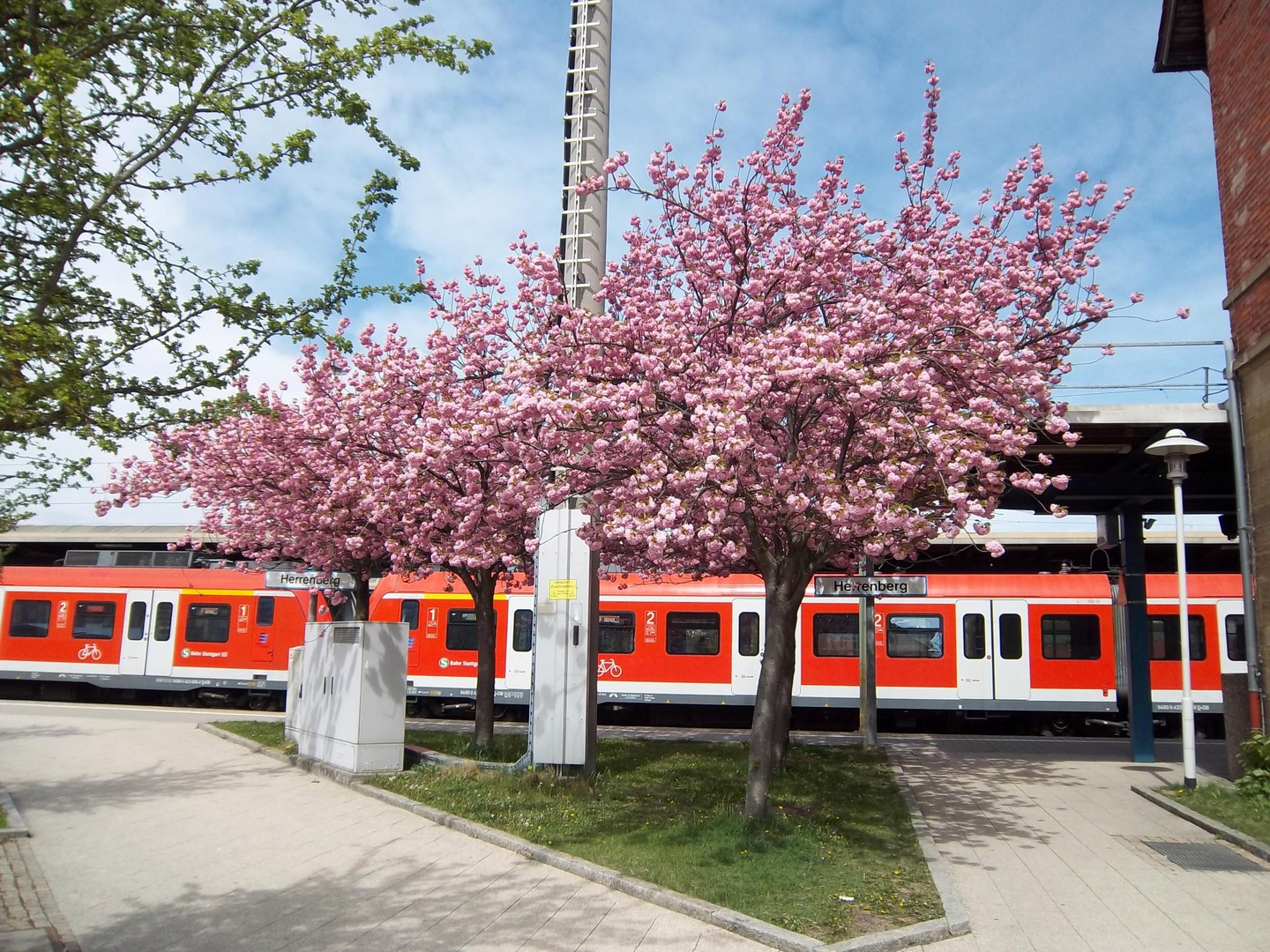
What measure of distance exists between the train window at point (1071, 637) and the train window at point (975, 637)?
1.05m

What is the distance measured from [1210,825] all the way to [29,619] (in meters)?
24.6

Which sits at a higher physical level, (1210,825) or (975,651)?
(975,651)

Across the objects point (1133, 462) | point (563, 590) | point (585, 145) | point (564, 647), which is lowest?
point (564, 647)

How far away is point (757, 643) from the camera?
20.1 meters

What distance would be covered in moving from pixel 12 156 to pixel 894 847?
882 centimetres

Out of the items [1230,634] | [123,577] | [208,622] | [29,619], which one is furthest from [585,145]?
[29,619]

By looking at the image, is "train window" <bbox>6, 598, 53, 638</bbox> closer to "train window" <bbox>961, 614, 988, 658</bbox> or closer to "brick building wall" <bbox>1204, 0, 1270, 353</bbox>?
"train window" <bbox>961, 614, 988, 658</bbox>

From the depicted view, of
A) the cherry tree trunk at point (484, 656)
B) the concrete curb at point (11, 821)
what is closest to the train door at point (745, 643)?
the cherry tree trunk at point (484, 656)

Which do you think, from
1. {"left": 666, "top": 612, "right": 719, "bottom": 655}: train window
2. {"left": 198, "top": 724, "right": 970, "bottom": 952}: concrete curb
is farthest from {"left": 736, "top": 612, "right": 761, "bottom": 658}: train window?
{"left": 198, "top": 724, "right": 970, "bottom": 952}: concrete curb

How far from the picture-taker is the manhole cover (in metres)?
8.46

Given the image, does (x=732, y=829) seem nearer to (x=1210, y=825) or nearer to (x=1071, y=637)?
(x=1210, y=825)

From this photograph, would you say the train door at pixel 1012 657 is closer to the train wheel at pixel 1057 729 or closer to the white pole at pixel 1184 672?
the train wheel at pixel 1057 729

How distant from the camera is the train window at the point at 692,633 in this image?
66.9 ft

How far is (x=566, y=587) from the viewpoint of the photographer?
38.8 ft
